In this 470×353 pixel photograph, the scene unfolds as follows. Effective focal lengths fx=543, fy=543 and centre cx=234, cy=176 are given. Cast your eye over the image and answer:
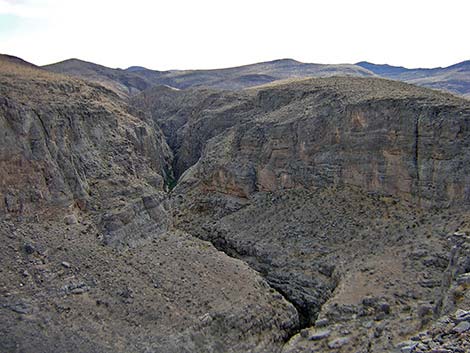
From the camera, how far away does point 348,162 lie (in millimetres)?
34438

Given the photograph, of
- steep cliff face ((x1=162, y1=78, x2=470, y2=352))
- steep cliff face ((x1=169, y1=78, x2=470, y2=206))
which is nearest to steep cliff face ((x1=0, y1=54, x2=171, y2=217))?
steep cliff face ((x1=162, y1=78, x2=470, y2=352))

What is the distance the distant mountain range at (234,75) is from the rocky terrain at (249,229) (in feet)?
244

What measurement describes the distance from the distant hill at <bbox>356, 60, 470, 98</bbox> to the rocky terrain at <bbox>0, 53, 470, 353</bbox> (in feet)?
254

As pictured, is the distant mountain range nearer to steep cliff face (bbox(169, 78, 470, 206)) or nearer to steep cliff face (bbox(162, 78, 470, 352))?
steep cliff face (bbox(169, 78, 470, 206))

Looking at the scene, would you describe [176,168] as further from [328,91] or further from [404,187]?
[404,187]

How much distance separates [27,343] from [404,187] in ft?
71.1

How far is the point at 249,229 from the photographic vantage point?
35.0 meters

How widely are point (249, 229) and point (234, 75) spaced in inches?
4015

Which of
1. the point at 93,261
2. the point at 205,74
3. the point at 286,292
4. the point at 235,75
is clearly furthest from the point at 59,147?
the point at 205,74

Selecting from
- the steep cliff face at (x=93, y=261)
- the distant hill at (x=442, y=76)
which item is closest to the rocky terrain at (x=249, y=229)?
the steep cliff face at (x=93, y=261)

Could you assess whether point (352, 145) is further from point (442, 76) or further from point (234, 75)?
point (442, 76)

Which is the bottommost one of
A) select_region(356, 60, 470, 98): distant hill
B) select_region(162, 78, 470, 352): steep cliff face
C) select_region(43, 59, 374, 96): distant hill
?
select_region(162, 78, 470, 352): steep cliff face

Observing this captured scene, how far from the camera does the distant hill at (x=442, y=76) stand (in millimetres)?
128075

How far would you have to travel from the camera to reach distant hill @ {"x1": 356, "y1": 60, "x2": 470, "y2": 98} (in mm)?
128075
